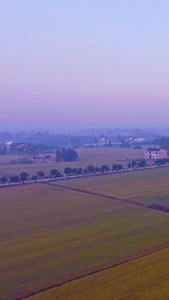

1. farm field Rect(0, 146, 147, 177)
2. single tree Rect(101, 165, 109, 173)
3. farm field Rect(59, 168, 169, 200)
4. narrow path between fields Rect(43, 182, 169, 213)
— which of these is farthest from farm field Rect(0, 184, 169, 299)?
farm field Rect(0, 146, 147, 177)

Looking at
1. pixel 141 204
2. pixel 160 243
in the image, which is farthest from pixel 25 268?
pixel 141 204

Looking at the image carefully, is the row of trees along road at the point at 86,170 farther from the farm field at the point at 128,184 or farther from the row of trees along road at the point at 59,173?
the farm field at the point at 128,184

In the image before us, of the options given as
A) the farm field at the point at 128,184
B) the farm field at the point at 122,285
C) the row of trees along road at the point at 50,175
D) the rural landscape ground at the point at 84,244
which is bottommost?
the farm field at the point at 122,285

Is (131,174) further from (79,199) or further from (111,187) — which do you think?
(79,199)

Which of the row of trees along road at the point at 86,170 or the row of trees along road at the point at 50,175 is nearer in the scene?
the row of trees along road at the point at 50,175

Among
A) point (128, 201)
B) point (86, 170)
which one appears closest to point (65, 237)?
point (128, 201)

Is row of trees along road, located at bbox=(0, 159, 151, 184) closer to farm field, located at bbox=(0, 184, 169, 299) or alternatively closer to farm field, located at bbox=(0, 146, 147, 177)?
farm field, located at bbox=(0, 146, 147, 177)

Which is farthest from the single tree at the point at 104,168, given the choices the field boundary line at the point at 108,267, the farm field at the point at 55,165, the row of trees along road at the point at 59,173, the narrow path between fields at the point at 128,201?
the field boundary line at the point at 108,267
